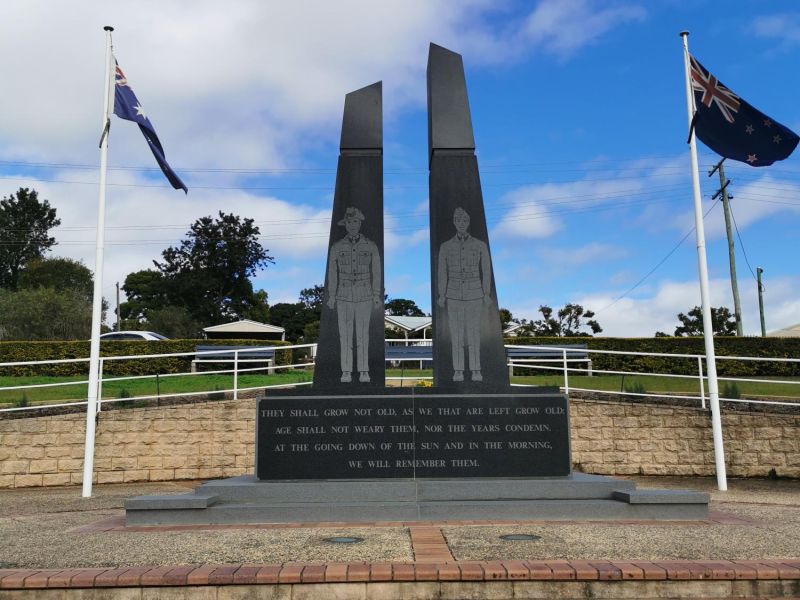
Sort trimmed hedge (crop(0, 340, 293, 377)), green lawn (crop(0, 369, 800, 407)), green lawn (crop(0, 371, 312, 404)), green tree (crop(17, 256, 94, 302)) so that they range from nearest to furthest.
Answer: green lawn (crop(0, 369, 800, 407)) → green lawn (crop(0, 371, 312, 404)) → trimmed hedge (crop(0, 340, 293, 377)) → green tree (crop(17, 256, 94, 302))

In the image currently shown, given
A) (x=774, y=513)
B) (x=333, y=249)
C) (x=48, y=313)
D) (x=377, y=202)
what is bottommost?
(x=774, y=513)

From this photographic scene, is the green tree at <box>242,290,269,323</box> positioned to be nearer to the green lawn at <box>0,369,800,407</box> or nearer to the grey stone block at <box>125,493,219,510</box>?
the green lawn at <box>0,369,800,407</box>

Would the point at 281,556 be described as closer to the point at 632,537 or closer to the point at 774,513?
the point at 632,537

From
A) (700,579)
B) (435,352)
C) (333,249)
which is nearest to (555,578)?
(700,579)

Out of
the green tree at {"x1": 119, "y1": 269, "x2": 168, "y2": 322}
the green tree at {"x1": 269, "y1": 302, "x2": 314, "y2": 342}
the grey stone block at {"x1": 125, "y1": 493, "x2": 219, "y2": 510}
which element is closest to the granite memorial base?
the grey stone block at {"x1": 125, "y1": 493, "x2": 219, "y2": 510}

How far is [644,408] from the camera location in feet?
37.9

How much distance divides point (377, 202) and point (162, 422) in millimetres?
6098

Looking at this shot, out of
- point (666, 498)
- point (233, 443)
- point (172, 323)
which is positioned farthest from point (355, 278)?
point (172, 323)

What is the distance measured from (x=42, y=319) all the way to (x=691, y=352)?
108 feet

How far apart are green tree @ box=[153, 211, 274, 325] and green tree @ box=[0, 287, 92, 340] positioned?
11262 mm

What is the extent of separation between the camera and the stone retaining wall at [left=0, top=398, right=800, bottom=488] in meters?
11.1

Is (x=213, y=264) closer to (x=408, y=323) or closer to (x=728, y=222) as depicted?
(x=408, y=323)

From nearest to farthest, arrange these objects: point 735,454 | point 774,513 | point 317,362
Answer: point 774,513
point 317,362
point 735,454

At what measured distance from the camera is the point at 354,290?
827 cm
